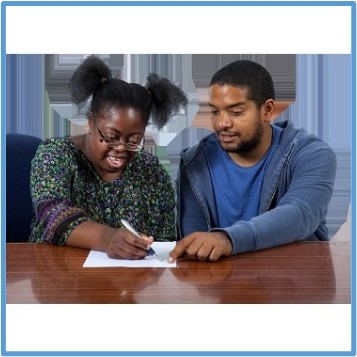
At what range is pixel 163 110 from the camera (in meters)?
1.81

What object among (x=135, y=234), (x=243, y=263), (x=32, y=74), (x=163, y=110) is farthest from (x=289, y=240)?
(x=32, y=74)

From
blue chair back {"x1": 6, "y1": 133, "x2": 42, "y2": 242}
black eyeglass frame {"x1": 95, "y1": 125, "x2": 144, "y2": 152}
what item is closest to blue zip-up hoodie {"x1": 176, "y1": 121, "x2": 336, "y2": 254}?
black eyeglass frame {"x1": 95, "y1": 125, "x2": 144, "y2": 152}

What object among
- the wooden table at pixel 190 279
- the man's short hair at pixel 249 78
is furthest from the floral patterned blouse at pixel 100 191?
the man's short hair at pixel 249 78

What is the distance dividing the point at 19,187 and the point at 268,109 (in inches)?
29.4

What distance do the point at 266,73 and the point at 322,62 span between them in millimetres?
232

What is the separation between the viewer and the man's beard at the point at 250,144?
187 centimetres

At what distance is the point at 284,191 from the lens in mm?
1857

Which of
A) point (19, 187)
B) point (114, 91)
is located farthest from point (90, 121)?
point (19, 187)

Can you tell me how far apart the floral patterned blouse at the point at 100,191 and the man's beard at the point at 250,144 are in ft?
0.63

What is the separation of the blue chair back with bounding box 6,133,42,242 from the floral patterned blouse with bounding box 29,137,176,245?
0.18 m

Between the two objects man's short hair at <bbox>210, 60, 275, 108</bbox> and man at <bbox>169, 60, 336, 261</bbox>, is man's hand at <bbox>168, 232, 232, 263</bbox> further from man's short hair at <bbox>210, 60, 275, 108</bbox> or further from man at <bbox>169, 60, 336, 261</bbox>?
man's short hair at <bbox>210, 60, 275, 108</bbox>

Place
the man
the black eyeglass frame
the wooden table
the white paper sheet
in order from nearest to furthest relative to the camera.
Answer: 1. the wooden table
2. the white paper sheet
3. the black eyeglass frame
4. the man

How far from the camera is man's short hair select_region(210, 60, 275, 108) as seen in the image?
6.08 feet

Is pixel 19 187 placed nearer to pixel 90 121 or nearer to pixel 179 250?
pixel 90 121
